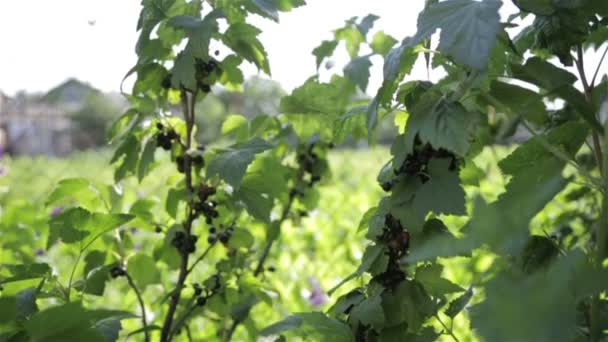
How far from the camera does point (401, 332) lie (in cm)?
75

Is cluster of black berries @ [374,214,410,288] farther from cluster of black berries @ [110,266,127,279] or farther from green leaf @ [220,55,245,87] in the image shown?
cluster of black berries @ [110,266,127,279]

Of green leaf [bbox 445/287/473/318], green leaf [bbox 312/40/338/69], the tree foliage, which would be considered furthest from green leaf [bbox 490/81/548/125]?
green leaf [bbox 312/40/338/69]

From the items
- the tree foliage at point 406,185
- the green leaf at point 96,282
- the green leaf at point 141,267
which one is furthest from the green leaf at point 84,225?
the green leaf at point 141,267

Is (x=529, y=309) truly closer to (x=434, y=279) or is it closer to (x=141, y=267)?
(x=434, y=279)

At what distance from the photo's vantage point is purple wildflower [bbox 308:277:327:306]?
2.35 meters

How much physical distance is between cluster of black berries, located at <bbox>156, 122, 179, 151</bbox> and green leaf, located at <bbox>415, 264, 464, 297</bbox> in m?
0.52

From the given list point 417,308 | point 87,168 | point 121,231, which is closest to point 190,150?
point 121,231

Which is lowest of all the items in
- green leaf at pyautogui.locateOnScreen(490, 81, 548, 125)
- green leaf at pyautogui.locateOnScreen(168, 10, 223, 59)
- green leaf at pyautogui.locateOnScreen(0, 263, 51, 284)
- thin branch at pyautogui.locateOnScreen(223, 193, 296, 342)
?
thin branch at pyautogui.locateOnScreen(223, 193, 296, 342)

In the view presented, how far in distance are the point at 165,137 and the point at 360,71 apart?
1.19ft

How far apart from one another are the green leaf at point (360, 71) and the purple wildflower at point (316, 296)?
117 centimetres

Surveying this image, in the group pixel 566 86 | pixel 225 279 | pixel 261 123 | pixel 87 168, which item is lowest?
pixel 87 168

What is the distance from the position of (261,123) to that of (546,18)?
24.8 inches

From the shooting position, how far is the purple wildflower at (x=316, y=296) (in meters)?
2.35

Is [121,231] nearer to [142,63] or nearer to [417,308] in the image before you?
[142,63]
